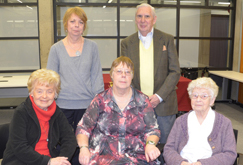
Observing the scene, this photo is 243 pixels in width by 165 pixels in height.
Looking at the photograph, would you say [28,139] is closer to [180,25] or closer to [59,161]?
[59,161]

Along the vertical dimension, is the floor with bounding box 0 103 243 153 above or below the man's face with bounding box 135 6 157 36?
below

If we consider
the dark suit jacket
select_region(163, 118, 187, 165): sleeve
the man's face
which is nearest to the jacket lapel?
the dark suit jacket

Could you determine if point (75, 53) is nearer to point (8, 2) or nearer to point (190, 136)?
point (190, 136)

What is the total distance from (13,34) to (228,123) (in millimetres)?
5930

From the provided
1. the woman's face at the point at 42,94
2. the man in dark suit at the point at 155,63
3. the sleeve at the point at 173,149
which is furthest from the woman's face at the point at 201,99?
the woman's face at the point at 42,94

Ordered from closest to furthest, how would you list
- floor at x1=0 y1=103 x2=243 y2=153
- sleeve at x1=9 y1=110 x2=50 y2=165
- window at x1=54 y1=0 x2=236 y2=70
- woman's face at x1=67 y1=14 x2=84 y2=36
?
1. sleeve at x1=9 y1=110 x2=50 y2=165
2. woman's face at x1=67 y1=14 x2=84 y2=36
3. floor at x1=0 y1=103 x2=243 y2=153
4. window at x1=54 y1=0 x2=236 y2=70

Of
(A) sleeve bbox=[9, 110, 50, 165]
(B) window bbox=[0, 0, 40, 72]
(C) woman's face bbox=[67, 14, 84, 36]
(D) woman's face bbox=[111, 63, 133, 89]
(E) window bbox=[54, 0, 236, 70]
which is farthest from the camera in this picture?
(E) window bbox=[54, 0, 236, 70]

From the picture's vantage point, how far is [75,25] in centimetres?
237

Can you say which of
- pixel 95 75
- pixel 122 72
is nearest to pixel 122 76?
pixel 122 72

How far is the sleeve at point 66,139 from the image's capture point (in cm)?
203

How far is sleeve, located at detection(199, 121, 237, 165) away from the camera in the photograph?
1854mm

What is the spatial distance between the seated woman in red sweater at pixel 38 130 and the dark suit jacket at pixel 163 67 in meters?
0.89

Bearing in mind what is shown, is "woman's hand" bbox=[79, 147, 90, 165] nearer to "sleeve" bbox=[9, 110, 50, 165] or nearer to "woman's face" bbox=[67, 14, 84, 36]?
"sleeve" bbox=[9, 110, 50, 165]

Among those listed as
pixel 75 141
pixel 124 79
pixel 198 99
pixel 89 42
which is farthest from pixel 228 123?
pixel 89 42
